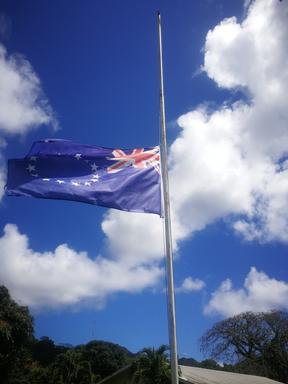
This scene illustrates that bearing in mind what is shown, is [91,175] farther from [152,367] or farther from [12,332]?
[12,332]

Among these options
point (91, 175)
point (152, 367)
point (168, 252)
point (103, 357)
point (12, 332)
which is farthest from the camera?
point (103, 357)

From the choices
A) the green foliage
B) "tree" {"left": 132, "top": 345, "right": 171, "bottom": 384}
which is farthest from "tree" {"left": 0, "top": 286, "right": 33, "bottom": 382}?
the green foliage

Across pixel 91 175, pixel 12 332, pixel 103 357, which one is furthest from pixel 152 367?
pixel 103 357

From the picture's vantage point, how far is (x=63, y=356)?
50.1 m

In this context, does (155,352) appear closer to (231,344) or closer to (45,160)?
(45,160)

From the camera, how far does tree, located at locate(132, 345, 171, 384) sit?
24266mm

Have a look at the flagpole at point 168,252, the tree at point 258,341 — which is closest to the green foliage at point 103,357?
the tree at point 258,341

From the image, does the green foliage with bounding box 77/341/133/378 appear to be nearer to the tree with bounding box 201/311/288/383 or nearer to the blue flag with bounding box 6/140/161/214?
the tree with bounding box 201/311/288/383

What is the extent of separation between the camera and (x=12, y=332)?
1484 inches

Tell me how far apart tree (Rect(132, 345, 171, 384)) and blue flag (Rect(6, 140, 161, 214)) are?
17.2 metres

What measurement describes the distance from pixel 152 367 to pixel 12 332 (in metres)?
18.3

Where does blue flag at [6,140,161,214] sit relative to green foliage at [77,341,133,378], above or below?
below

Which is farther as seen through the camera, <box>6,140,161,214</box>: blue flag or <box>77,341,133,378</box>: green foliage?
<box>77,341,133,378</box>: green foliage

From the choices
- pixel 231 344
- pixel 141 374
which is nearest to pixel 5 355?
pixel 141 374
